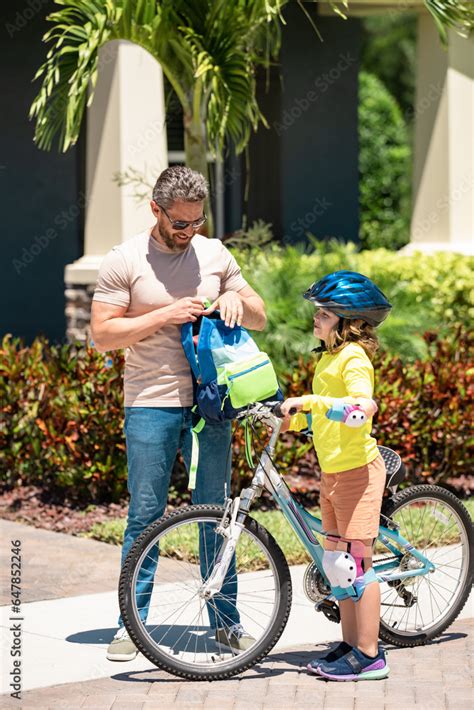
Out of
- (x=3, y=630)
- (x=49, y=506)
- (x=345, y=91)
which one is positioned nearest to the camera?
(x=3, y=630)

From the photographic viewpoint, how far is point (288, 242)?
547 inches

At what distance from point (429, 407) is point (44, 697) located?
4.60m

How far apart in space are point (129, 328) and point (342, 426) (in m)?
0.98

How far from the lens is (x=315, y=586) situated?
5.07 metres

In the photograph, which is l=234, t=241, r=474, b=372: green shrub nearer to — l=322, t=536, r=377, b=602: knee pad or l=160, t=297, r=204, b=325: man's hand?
l=160, t=297, r=204, b=325: man's hand

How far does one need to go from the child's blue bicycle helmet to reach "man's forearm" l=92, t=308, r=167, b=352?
66 centimetres

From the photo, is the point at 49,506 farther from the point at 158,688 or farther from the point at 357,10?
the point at 357,10

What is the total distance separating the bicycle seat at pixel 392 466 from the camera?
5148 millimetres

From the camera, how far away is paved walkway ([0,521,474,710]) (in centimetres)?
471

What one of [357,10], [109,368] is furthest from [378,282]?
[357,10]

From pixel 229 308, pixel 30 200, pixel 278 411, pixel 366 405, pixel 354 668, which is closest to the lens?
pixel 366 405

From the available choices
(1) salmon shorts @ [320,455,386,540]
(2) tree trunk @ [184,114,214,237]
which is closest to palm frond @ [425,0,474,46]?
(2) tree trunk @ [184,114,214,237]

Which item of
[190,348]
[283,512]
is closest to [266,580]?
[283,512]

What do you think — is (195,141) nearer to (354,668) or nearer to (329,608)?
(329,608)
